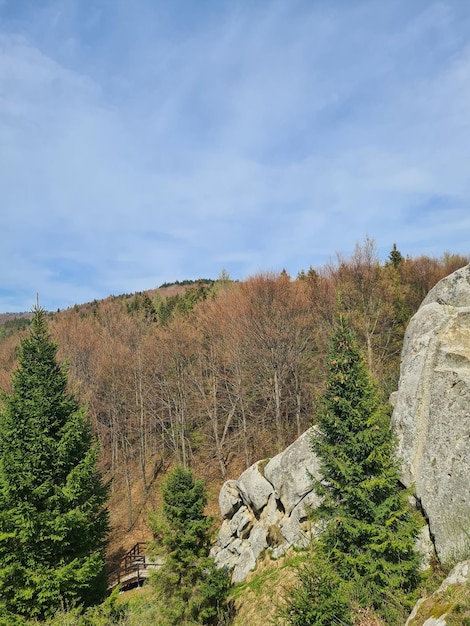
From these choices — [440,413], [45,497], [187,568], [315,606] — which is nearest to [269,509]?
[187,568]

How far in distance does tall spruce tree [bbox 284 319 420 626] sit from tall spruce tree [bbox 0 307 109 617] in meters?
6.91

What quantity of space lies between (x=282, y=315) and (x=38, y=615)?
20.5 metres

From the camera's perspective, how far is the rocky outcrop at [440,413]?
29.9 ft

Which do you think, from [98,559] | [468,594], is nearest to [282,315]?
[98,559]

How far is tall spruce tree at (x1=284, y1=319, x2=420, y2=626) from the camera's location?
8.34 metres

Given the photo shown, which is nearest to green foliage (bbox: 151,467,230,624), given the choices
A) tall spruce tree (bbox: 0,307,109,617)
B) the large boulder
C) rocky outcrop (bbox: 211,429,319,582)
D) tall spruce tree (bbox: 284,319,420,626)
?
tall spruce tree (bbox: 0,307,109,617)

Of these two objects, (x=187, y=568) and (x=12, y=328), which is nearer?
(x=187, y=568)

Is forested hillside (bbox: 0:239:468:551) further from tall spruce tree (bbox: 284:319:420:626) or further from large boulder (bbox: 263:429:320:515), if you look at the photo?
tall spruce tree (bbox: 284:319:420:626)

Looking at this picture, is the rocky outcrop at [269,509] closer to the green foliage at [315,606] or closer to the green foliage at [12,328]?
the green foliage at [315,606]

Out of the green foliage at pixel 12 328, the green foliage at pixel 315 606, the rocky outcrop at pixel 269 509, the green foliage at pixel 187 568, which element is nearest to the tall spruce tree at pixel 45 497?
the green foliage at pixel 187 568

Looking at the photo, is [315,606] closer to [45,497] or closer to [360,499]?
[360,499]

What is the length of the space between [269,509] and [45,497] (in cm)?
899

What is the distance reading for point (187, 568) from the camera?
11867 millimetres

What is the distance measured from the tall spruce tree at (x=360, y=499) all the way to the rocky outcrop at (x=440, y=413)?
0.92m
